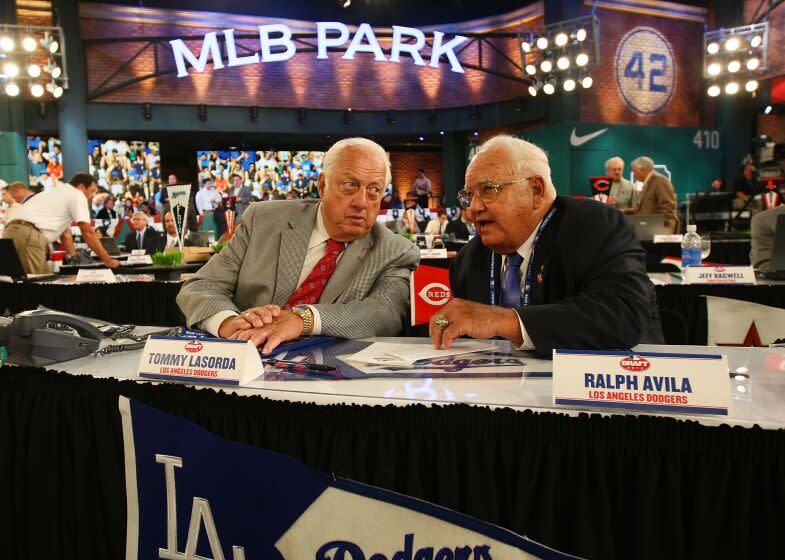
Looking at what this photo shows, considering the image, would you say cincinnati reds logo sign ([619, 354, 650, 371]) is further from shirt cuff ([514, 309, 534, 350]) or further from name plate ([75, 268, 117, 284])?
name plate ([75, 268, 117, 284])

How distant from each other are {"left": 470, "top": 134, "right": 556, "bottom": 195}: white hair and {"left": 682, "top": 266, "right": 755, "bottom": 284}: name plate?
4.57 feet

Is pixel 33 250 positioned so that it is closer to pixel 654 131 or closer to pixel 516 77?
pixel 516 77

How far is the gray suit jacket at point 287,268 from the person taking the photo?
1912 millimetres

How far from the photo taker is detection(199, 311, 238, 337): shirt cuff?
1703 mm

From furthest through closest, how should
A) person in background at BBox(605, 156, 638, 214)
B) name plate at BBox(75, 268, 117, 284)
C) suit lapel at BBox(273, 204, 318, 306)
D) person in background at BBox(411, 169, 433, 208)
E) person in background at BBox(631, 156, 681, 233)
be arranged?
person in background at BBox(411, 169, 433, 208) → person in background at BBox(605, 156, 638, 214) → person in background at BBox(631, 156, 681, 233) → name plate at BBox(75, 268, 117, 284) → suit lapel at BBox(273, 204, 318, 306)

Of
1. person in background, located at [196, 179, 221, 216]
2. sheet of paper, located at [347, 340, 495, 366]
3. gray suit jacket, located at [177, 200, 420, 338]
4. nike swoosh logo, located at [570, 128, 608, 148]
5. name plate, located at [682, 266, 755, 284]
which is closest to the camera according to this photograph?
sheet of paper, located at [347, 340, 495, 366]

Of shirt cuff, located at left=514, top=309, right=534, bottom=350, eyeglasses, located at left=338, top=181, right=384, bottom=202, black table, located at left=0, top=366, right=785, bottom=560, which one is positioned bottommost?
black table, located at left=0, top=366, right=785, bottom=560

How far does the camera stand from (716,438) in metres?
0.93

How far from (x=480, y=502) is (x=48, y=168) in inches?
514

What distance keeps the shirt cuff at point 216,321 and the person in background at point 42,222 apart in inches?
132

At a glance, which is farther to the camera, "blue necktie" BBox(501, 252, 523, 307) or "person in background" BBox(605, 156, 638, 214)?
"person in background" BBox(605, 156, 638, 214)

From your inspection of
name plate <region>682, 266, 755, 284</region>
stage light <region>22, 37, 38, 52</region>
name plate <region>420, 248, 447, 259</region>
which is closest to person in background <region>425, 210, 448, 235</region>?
name plate <region>420, 248, 447, 259</region>

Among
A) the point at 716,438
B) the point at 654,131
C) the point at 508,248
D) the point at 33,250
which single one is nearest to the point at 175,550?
the point at 716,438

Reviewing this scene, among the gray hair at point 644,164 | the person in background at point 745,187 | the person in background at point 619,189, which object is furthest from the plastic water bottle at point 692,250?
the person in background at point 745,187
